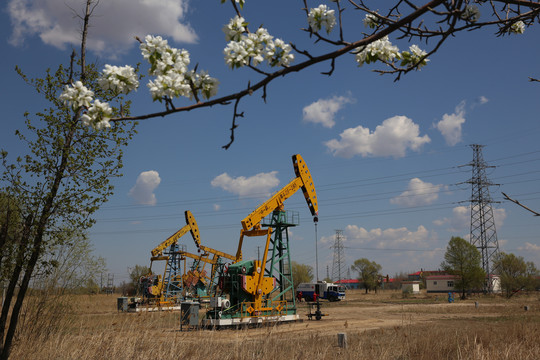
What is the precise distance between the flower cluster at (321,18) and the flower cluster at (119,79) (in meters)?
1.13

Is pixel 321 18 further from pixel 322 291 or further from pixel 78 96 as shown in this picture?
pixel 322 291

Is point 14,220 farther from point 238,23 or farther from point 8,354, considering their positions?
point 238,23

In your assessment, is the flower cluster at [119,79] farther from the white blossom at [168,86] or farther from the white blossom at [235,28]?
the white blossom at [235,28]

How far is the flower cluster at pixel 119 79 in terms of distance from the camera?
2.59m

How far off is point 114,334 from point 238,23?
255 inches

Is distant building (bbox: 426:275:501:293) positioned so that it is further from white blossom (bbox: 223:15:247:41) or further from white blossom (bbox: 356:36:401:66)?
white blossom (bbox: 223:15:247:41)

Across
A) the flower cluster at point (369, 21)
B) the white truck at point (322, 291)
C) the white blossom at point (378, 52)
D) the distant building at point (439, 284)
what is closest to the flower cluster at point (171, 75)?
the white blossom at point (378, 52)

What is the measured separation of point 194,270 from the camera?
39344mm

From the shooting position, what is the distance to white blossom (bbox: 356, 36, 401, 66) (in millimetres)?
3027

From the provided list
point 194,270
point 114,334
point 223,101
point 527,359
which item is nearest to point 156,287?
point 194,270

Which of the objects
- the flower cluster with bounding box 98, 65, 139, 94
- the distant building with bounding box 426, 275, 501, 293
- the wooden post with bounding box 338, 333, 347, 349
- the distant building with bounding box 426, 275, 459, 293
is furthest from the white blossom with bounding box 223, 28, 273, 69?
the distant building with bounding box 426, 275, 459, 293

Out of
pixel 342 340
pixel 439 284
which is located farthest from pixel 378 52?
pixel 439 284

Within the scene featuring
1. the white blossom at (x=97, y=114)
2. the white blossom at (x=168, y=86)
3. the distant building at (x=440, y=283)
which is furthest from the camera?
the distant building at (x=440, y=283)

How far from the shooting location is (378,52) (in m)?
3.04
